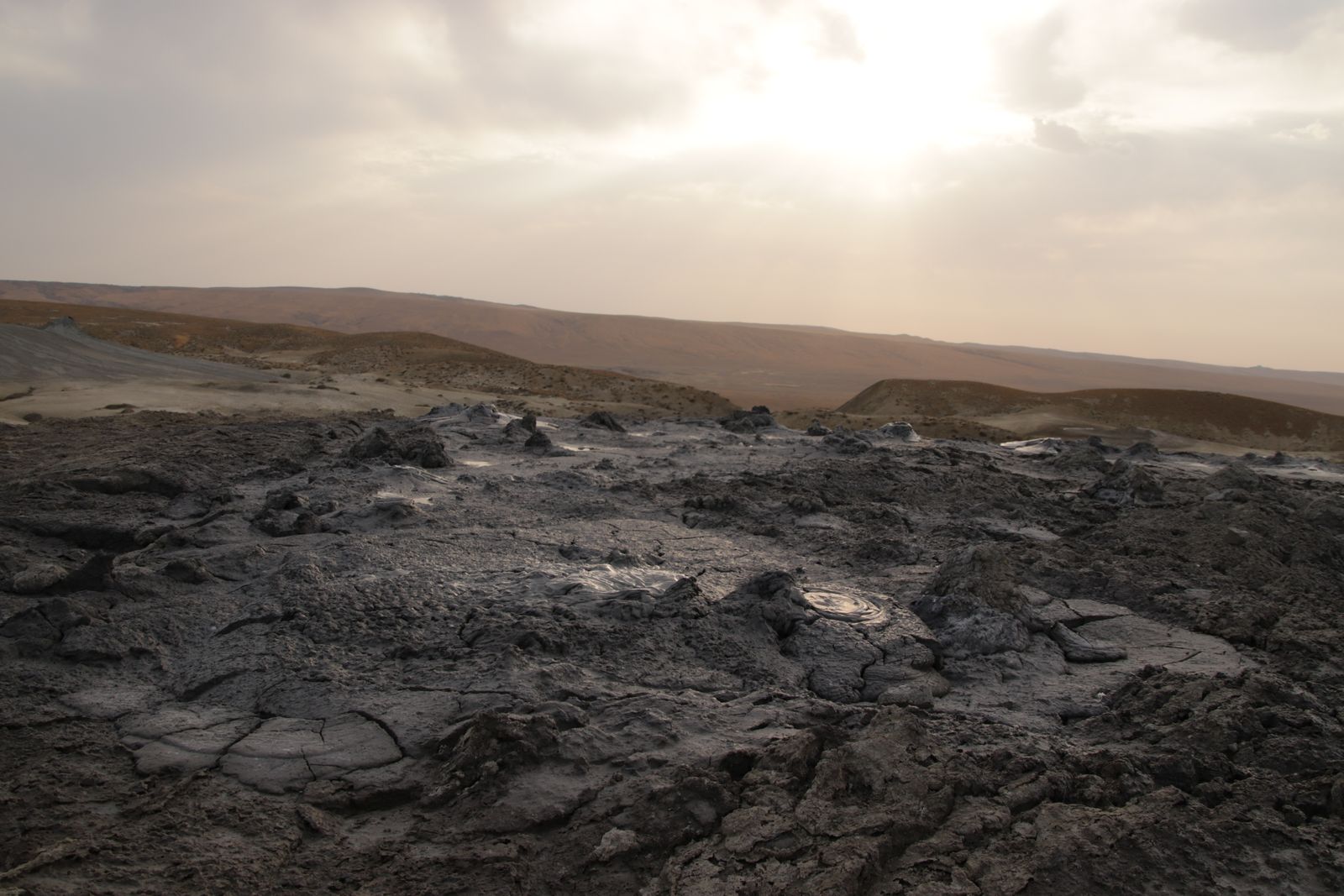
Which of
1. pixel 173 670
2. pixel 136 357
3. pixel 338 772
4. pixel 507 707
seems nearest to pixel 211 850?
pixel 338 772

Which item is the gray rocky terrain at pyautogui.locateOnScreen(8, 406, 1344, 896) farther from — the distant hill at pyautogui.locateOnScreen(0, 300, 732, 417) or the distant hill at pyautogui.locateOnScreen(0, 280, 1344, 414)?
the distant hill at pyautogui.locateOnScreen(0, 280, 1344, 414)

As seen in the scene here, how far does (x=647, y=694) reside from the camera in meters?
3.85

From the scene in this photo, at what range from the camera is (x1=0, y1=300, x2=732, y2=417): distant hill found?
22656 millimetres

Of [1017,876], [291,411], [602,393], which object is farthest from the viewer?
[602,393]

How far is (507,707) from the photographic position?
12.1 feet

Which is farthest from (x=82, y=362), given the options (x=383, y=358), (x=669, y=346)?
(x=669, y=346)

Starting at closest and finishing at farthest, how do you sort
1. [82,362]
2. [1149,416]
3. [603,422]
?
[603,422] < [82,362] < [1149,416]

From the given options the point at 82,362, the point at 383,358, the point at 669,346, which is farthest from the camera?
the point at 669,346

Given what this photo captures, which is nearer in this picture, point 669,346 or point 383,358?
point 383,358

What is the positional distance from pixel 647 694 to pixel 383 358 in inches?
1129

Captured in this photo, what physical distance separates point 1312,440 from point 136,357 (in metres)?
29.9

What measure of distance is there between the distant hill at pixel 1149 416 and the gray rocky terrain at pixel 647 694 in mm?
14842

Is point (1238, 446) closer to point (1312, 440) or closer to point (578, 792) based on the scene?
point (1312, 440)

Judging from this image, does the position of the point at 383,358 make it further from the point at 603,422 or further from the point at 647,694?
the point at 647,694
